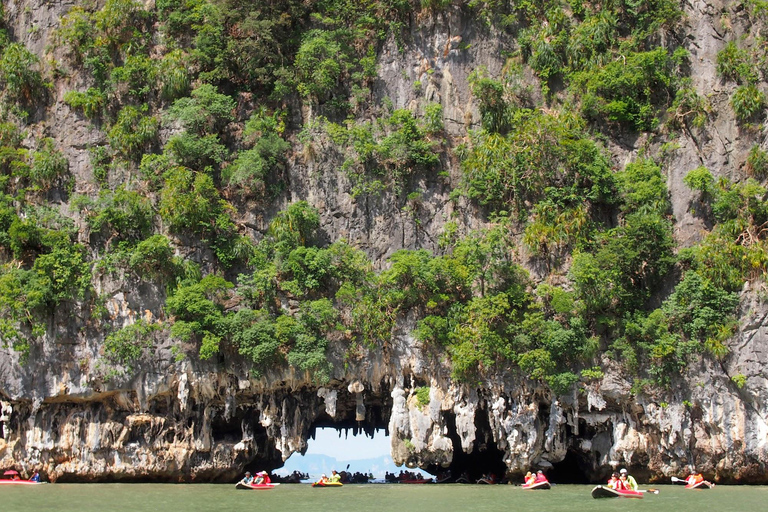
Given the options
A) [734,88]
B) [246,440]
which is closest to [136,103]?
[246,440]

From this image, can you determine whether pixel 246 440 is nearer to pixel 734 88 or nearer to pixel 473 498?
pixel 473 498

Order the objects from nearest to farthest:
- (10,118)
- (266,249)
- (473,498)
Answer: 1. (473,498)
2. (266,249)
3. (10,118)

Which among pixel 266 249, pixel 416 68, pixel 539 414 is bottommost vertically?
pixel 539 414

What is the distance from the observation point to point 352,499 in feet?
70.7

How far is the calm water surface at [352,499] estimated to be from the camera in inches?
730

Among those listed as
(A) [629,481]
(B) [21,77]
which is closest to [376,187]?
(A) [629,481]

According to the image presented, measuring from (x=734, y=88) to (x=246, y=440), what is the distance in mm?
20704

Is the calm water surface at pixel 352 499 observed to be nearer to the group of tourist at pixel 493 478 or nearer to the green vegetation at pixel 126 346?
the group of tourist at pixel 493 478

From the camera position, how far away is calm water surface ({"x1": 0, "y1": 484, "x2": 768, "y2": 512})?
18.5 m

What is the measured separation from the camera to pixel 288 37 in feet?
107

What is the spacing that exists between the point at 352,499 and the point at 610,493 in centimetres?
650

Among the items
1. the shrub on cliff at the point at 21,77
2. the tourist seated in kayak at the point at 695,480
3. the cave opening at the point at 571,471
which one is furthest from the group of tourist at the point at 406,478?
the shrub on cliff at the point at 21,77

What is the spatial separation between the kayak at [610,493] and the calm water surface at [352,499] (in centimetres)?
29

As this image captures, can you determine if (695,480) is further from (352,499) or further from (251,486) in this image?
(251,486)
